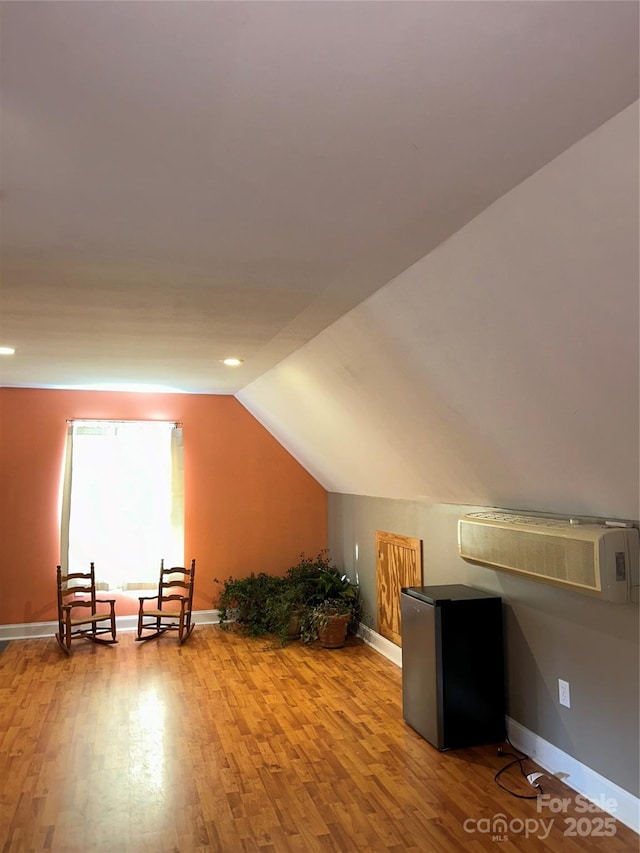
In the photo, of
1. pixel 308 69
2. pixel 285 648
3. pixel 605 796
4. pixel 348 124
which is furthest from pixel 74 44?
pixel 285 648

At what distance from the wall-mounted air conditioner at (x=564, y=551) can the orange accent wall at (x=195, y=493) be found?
3461mm

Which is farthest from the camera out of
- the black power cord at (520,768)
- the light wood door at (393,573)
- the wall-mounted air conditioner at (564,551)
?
the light wood door at (393,573)

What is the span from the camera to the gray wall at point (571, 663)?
2891 millimetres

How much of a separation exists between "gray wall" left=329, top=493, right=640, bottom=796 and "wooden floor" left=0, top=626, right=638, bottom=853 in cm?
28

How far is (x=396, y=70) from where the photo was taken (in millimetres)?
1418

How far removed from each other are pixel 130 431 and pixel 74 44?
17.6ft

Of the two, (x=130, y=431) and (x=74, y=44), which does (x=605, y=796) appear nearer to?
(x=74, y=44)

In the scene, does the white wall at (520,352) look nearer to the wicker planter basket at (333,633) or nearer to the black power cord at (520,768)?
the black power cord at (520,768)

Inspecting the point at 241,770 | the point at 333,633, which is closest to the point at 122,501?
the point at 333,633

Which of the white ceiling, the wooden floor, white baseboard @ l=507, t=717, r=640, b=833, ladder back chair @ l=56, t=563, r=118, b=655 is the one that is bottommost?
the wooden floor

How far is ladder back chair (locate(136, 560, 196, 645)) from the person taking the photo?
6035 millimetres

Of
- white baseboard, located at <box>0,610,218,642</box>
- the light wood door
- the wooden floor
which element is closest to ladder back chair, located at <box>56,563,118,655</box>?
white baseboard, located at <box>0,610,218,642</box>

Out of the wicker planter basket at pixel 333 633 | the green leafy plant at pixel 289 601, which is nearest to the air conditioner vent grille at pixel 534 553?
the wicker planter basket at pixel 333 633

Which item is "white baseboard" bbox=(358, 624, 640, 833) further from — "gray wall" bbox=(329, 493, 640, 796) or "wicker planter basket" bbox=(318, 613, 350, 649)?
"wicker planter basket" bbox=(318, 613, 350, 649)
